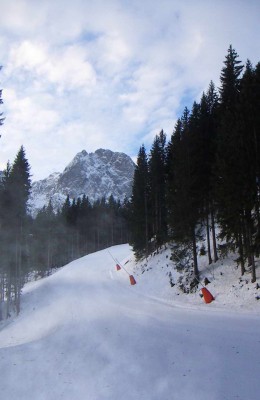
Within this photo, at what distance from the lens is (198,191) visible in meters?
24.8

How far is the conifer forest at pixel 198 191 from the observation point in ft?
62.3

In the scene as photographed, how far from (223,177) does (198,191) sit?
5.25 meters

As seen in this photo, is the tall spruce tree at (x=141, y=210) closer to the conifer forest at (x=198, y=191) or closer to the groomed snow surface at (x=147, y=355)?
the conifer forest at (x=198, y=191)

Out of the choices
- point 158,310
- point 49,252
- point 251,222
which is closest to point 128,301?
point 158,310

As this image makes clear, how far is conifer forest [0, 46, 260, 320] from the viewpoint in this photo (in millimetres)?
19000

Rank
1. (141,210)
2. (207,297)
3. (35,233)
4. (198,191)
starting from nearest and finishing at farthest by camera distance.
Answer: (207,297) < (198,191) < (141,210) < (35,233)

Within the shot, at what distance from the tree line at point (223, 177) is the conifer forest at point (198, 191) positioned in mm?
54

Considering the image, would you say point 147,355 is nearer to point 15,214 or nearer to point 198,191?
point 198,191

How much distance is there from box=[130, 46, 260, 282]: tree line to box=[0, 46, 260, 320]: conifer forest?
54 millimetres

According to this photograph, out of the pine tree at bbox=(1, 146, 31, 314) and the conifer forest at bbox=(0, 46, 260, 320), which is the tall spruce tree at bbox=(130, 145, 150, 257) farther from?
the pine tree at bbox=(1, 146, 31, 314)

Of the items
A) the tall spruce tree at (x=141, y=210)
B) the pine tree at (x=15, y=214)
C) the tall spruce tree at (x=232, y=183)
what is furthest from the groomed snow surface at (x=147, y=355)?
the tall spruce tree at (x=141, y=210)

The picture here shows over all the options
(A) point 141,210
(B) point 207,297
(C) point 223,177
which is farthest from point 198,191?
(A) point 141,210

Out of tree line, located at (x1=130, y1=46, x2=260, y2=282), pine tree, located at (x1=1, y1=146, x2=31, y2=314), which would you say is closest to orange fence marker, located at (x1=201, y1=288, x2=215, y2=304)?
tree line, located at (x1=130, y1=46, x2=260, y2=282)

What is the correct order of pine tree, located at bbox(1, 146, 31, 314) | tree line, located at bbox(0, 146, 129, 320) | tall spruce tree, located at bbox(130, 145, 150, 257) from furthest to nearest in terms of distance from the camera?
tall spruce tree, located at bbox(130, 145, 150, 257) < tree line, located at bbox(0, 146, 129, 320) < pine tree, located at bbox(1, 146, 31, 314)
